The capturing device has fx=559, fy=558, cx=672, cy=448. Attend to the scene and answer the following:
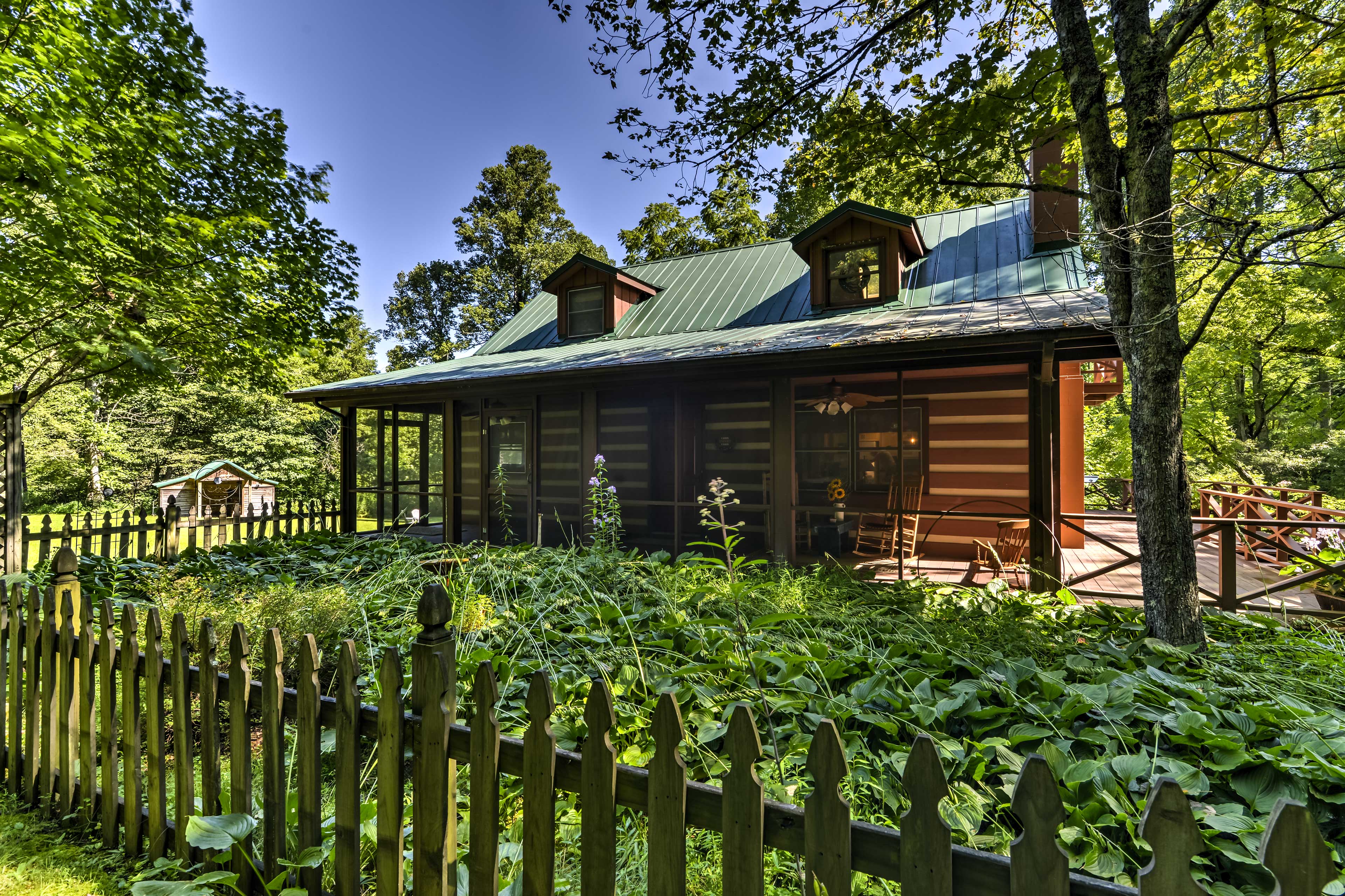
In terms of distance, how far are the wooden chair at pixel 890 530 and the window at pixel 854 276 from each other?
3186mm

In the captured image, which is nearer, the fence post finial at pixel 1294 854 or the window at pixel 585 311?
the fence post finial at pixel 1294 854

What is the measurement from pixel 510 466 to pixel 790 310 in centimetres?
688

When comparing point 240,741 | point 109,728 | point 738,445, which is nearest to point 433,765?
point 240,741

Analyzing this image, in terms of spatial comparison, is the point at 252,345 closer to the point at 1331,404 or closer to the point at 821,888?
the point at 821,888

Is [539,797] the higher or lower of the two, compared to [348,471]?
lower

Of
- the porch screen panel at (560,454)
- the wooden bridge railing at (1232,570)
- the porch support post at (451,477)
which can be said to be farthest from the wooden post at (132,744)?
the porch screen panel at (560,454)

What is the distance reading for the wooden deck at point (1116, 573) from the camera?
5.96 meters

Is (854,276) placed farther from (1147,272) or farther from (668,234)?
(668,234)

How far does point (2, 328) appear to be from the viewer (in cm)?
525

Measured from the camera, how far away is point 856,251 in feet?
31.4

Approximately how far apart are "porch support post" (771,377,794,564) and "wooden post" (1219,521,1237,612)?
12.9 feet

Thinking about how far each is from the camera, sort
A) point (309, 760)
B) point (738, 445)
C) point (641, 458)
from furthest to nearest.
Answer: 1. point (641, 458)
2. point (738, 445)
3. point (309, 760)

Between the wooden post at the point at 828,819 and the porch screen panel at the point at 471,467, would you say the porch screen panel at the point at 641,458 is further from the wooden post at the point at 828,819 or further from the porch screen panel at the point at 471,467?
the wooden post at the point at 828,819

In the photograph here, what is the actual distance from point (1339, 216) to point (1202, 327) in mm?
725
